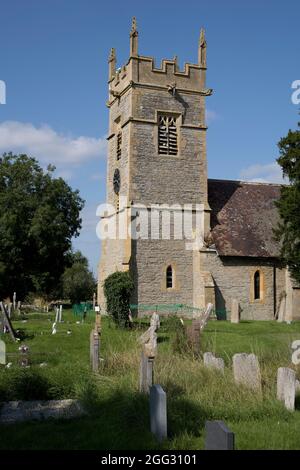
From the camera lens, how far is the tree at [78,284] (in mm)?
52125

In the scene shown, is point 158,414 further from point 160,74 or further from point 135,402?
point 160,74

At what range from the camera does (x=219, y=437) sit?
5.03m

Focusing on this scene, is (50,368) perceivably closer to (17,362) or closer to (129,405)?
(17,362)

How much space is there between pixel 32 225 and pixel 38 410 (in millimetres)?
32012

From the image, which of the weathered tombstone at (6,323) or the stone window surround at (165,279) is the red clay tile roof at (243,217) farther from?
the weathered tombstone at (6,323)

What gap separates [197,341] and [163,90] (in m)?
18.3

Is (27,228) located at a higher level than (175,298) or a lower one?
higher

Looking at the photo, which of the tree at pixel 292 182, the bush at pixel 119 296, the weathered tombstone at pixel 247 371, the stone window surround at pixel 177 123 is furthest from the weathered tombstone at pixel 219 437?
the stone window surround at pixel 177 123

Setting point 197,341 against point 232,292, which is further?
point 232,292

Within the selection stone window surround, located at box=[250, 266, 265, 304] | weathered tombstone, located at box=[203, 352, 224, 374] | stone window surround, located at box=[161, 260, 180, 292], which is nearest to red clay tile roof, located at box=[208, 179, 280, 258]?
stone window surround, located at box=[250, 266, 265, 304]

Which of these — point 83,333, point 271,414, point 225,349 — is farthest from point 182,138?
point 271,414

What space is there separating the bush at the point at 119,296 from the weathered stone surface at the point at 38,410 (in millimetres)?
11744

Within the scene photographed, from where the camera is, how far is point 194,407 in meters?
8.35

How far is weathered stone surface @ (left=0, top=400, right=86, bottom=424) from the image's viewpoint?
341 inches
